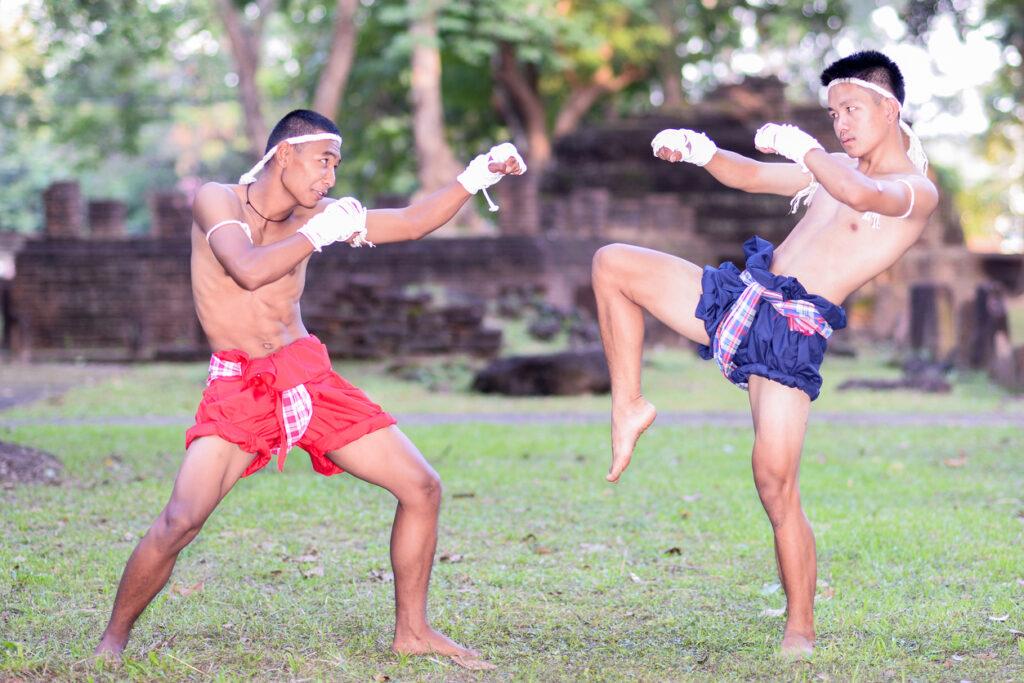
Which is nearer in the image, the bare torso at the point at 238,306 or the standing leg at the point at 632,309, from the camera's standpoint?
the bare torso at the point at 238,306

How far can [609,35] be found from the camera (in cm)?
2920

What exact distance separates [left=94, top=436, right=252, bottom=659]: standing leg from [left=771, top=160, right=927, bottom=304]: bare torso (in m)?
2.39

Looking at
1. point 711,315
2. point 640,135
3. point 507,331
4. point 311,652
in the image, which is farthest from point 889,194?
point 640,135

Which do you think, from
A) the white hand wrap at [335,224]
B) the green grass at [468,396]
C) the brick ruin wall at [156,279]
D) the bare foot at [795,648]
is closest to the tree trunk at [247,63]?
the brick ruin wall at [156,279]

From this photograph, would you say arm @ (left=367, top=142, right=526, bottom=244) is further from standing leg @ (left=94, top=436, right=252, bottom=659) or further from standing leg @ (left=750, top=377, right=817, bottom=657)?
standing leg @ (left=750, top=377, right=817, bottom=657)

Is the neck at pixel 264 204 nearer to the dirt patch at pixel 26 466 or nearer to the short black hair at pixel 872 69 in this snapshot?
the short black hair at pixel 872 69

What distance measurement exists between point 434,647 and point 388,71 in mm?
26009

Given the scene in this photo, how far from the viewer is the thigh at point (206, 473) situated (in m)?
4.17

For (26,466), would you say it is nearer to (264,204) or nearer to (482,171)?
(264,204)

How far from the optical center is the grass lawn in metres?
4.43

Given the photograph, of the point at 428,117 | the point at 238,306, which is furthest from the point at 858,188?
the point at 428,117

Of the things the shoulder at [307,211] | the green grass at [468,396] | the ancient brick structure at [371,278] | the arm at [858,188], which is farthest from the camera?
the ancient brick structure at [371,278]

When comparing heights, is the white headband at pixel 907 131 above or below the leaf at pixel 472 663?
Result: above

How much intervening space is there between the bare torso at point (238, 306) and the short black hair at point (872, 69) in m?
2.28
